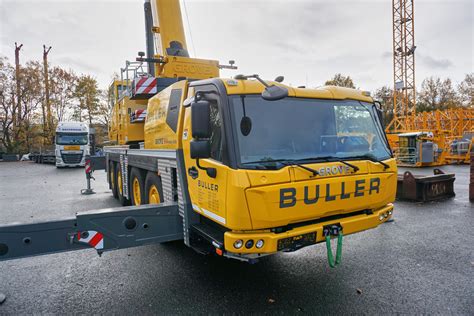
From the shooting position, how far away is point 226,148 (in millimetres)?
3152

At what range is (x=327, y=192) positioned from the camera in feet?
10.9

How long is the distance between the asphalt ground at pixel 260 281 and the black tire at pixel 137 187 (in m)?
1.01

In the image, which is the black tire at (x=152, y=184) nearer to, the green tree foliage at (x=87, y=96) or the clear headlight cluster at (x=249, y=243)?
the clear headlight cluster at (x=249, y=243)

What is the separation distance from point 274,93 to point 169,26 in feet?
19.1

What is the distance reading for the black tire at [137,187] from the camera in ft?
18.6

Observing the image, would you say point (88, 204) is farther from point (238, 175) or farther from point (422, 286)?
point (422, 286)

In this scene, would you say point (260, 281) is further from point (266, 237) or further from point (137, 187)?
point (137, 187)

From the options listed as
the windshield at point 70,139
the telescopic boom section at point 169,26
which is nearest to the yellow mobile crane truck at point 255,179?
the telescopic boom section at point 169,26

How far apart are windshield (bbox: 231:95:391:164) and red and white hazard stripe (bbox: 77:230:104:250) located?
5.74 feet

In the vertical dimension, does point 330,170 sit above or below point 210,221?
above

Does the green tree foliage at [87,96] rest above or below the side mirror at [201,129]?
above

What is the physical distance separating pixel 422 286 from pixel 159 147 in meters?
3.81

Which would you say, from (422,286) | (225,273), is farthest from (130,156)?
(422,286)

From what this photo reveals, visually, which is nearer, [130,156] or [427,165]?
[130,156]
